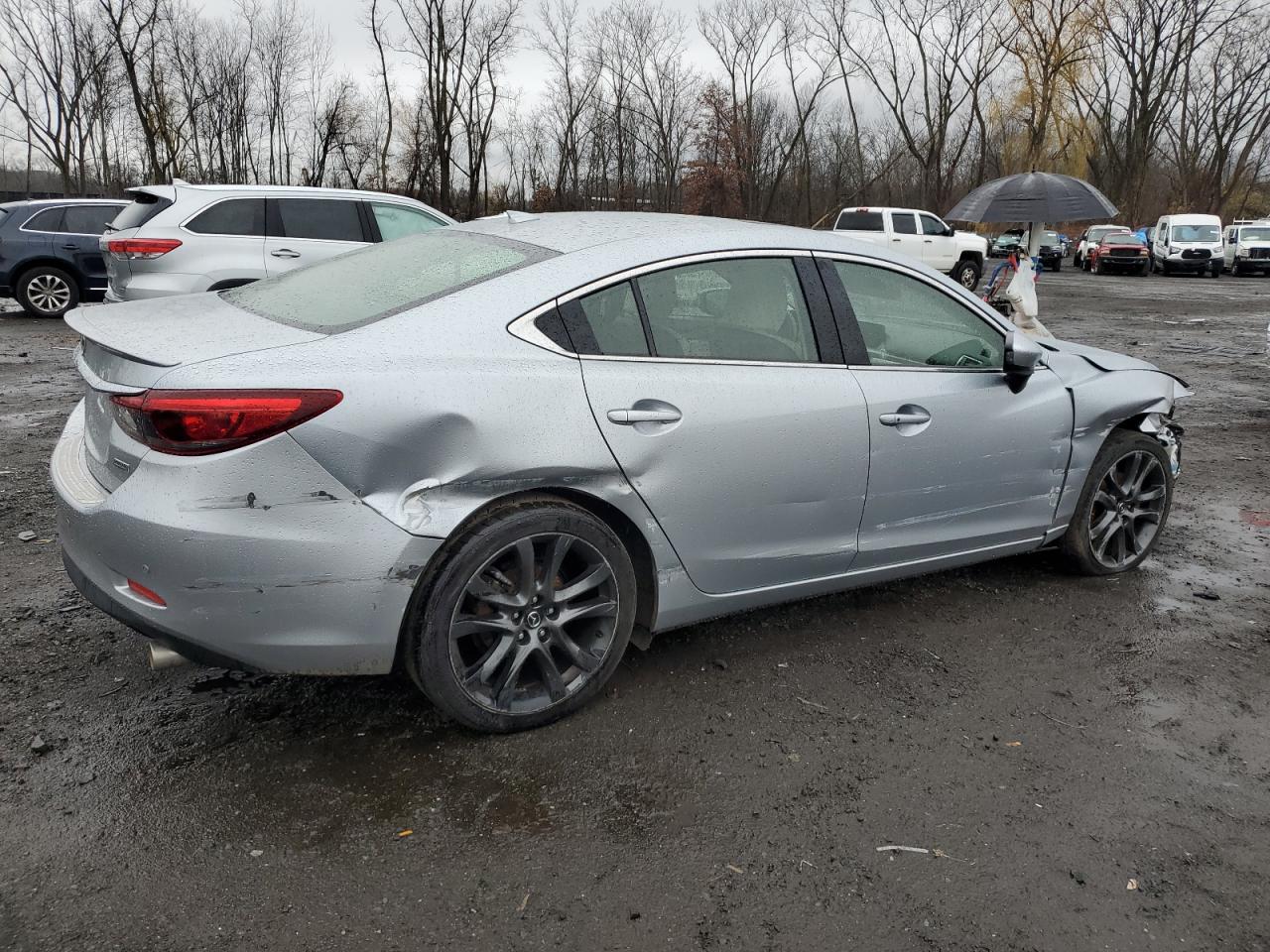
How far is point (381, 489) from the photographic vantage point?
8.75ft

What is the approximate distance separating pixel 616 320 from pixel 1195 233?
126 ft

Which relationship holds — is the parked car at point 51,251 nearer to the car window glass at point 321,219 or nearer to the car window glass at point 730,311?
the car window glass at point 321,219

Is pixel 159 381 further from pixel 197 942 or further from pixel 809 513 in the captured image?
pixel 809 513

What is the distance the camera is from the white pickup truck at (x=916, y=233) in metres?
25.0

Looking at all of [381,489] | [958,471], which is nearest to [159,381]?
[381,489]

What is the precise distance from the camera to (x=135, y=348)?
9.11ft

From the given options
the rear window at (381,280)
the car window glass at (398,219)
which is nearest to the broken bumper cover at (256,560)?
the rear window at (381,280)

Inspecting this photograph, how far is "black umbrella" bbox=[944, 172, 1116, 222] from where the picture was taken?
10.4 m

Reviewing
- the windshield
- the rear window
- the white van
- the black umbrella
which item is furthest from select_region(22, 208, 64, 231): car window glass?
the windshield

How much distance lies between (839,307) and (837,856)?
1913 millimetres

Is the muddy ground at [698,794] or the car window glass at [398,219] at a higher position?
the car window glass at [398,219]

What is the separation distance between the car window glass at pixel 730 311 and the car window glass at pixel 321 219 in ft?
25.8

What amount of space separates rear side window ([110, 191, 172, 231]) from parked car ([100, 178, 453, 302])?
0.4 inches

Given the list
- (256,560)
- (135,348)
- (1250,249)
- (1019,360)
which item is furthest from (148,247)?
(1250,249)
